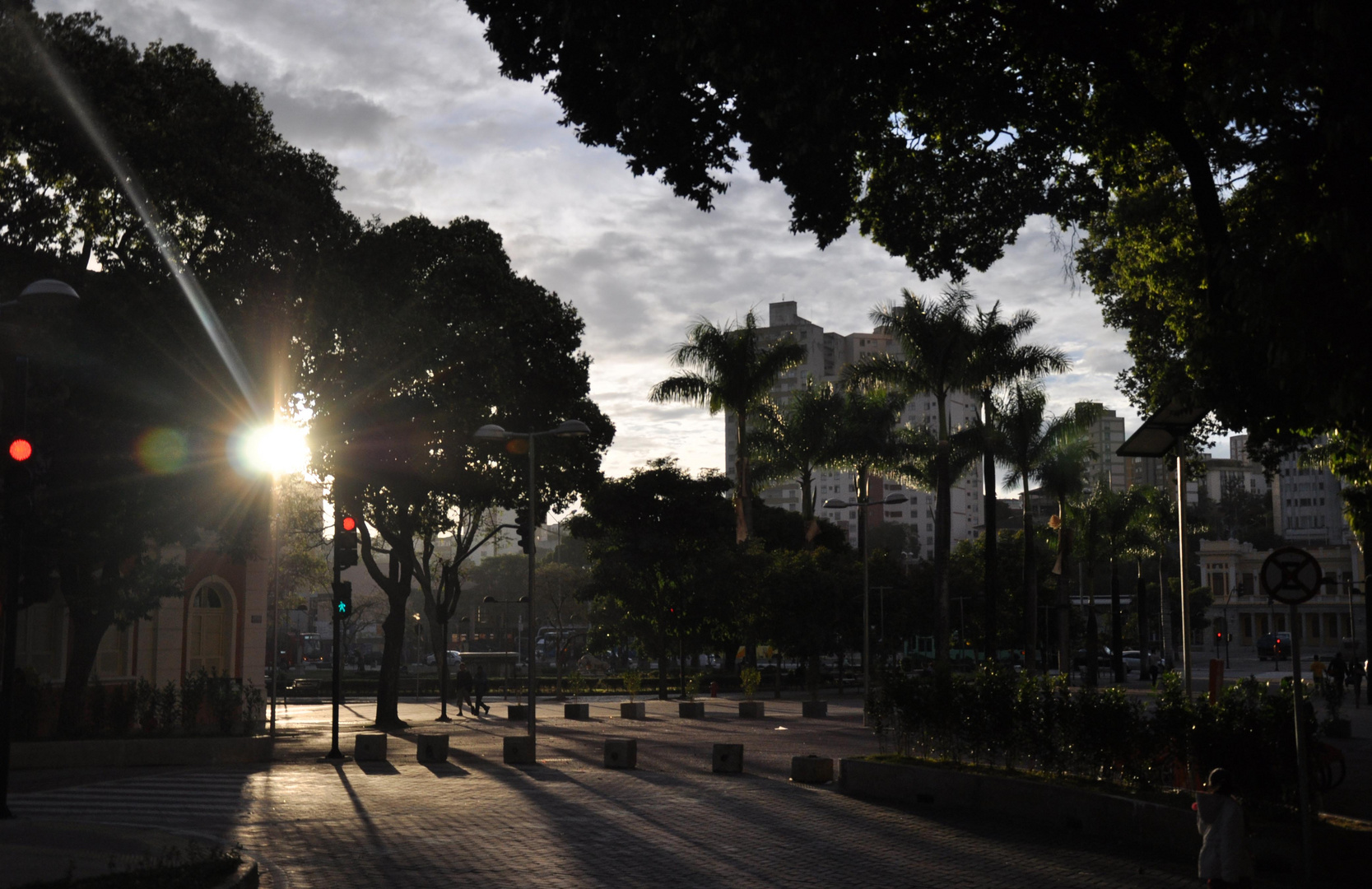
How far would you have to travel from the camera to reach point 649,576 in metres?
48.9

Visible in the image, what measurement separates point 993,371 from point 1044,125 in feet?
98.6

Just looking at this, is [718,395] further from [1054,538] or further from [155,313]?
[155,313]

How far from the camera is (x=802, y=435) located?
55844mm

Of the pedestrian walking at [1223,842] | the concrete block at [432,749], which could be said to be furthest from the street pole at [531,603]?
the pedestrian walking at [1223,842]

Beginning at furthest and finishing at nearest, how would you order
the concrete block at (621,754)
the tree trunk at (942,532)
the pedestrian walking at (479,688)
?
the tree trunk at (942,532) → the pedestrian walking at (479,688) → the concrete block at (621,754)

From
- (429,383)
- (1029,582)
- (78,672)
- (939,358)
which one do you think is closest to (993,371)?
(939,358)

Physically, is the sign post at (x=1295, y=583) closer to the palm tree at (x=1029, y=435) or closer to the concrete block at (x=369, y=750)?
the concrete block at (x=369, y=750)


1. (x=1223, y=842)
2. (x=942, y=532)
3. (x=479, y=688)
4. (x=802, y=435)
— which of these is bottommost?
(x=479, y=688)

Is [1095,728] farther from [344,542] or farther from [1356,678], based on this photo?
[1356,678]

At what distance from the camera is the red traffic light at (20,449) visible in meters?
14.4

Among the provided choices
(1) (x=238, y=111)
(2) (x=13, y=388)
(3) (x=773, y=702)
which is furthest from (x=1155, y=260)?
(3) (x=773, y=702)

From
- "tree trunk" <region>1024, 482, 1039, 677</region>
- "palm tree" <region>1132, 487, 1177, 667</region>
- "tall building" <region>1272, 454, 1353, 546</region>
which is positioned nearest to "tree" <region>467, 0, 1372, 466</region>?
"tree trunk" <region>1024, 482, 1039, 677</region>

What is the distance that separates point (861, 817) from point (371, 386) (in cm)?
1721

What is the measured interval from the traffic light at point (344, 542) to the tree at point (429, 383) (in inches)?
192
